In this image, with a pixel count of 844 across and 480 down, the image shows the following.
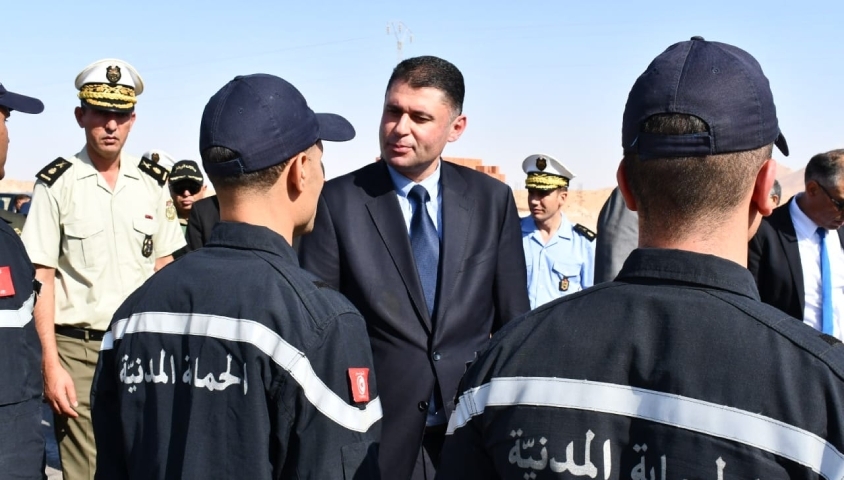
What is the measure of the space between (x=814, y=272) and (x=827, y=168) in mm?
596

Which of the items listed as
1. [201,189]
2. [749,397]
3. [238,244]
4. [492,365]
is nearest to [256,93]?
[238,244]

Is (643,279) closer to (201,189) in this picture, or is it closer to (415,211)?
(415,211)

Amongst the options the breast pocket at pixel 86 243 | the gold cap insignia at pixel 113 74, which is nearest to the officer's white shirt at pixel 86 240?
the breast pocket at pixel 86 243

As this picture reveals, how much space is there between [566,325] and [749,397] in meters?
0.31

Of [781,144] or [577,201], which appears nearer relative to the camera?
[781,144]

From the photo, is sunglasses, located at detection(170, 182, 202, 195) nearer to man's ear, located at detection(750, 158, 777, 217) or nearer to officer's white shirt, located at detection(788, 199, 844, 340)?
officer's white shirt, located at detection(788, 199, 844, 340)

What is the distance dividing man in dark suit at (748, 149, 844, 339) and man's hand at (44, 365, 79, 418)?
12.1 feet

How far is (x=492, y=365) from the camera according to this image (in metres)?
1.50

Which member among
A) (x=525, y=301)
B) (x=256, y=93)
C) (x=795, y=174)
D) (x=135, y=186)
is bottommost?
(x=795, y=174)

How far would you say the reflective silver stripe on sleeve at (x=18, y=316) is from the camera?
3250mm

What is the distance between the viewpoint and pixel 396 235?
11.5ft

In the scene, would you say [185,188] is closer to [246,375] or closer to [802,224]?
[802,224]

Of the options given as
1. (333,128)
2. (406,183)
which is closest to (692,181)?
(333,128)

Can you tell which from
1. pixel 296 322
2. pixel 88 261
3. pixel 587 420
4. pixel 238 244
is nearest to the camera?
pixel 587 420
